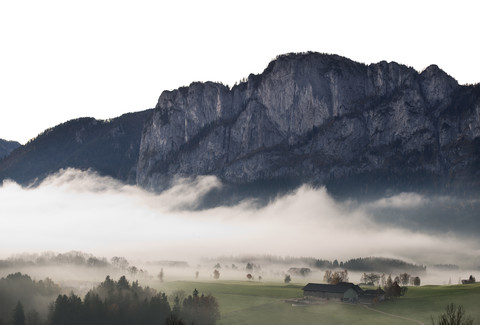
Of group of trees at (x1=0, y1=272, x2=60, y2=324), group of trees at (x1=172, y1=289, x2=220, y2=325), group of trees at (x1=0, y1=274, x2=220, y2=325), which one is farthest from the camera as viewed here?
group of trees at (x1=172, y1=289, x2=220, y2=325)

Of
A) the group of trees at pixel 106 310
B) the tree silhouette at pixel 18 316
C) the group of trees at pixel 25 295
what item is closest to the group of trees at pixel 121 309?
the group of trees at pixel 106 310

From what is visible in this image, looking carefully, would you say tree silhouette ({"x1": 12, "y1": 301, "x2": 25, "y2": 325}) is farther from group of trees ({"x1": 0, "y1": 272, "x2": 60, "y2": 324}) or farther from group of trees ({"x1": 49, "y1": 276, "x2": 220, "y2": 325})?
group of trees ({"x1": 49, "y1": 276, "x2": 220, "y2": 325})

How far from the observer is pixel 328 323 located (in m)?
184

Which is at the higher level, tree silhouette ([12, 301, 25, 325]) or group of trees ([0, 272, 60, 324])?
group of trees ([0, 272, 60, 324])

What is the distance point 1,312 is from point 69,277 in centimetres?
5056

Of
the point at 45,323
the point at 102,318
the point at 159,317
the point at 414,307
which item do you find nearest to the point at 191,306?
the point at 159,317

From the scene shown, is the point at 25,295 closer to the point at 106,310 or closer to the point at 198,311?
the point at 106,310

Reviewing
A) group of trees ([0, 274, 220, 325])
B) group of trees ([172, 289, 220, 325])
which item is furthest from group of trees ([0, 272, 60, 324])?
group of trees ([172, 289, 220, 325])

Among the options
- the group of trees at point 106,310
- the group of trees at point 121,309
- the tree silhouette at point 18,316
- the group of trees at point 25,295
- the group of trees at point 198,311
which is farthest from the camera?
the group of trees at point 198,311

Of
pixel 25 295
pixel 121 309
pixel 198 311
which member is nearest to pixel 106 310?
pixel 121 309

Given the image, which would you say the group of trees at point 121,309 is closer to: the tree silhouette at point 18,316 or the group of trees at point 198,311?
the group of trees at point 198,311

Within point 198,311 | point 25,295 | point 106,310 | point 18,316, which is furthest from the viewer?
point 198,311

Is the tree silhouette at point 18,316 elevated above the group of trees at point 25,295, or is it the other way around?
the group of trees at point 25,295

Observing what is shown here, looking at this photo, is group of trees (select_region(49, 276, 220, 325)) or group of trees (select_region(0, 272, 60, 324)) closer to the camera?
group of trees (select_region(0, 272, 60, 324))
